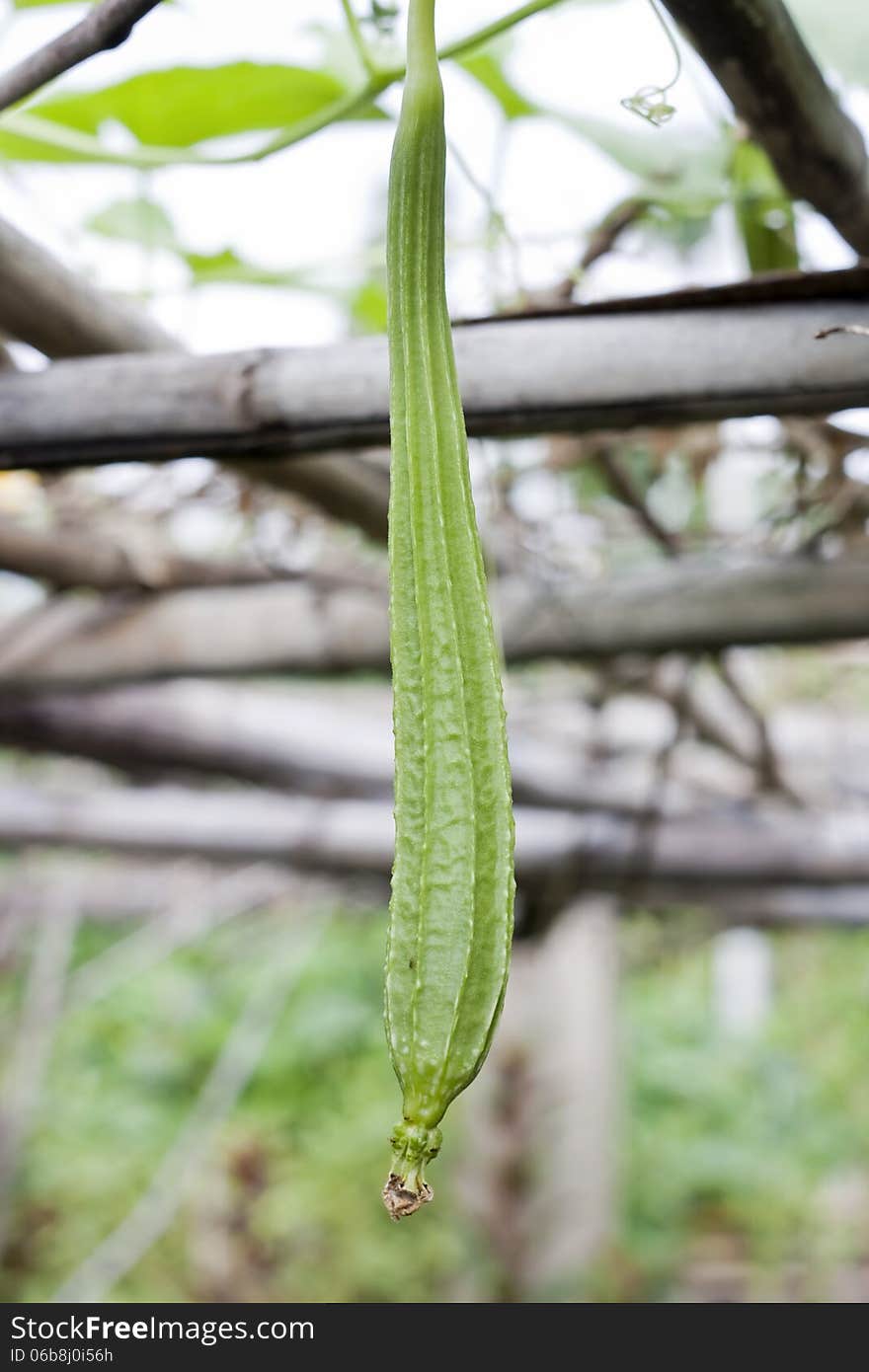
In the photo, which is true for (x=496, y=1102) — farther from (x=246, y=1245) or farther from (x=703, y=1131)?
(x=703, y=1131)

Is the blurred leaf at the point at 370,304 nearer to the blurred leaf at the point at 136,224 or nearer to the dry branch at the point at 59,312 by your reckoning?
the blurred leaf at the point at 136,224

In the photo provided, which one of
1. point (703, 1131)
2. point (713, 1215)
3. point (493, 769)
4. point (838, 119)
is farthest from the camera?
point (703, 1131)

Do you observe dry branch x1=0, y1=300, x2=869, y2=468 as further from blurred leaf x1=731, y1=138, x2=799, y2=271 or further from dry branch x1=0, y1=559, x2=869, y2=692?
dry branch x1=0, y1=559, x2=869, y2=692

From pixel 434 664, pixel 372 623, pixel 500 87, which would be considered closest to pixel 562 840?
pixel 372 623

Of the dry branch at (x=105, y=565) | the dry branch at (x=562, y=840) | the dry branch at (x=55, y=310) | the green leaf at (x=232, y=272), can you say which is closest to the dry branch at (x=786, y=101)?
the dry branch at (x=55, y=310)

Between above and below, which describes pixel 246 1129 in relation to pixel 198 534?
below

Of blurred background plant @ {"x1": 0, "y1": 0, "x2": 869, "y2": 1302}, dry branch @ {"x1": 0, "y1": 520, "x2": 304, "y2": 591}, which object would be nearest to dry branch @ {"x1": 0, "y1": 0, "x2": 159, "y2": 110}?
blurred background plant @ {"x1": 0, "y1": 0, "x2": 869, "y2": 1302}

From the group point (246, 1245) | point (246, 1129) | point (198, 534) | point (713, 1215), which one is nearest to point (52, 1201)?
point (246, 1129)
